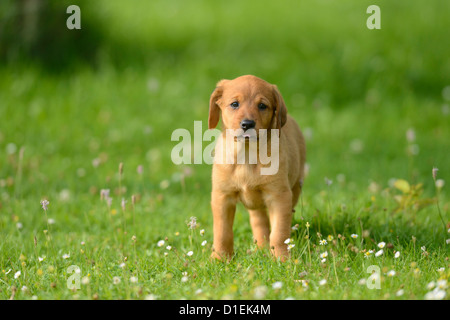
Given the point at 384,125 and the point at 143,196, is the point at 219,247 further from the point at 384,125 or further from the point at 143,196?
the point at 384,125

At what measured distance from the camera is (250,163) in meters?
4.03

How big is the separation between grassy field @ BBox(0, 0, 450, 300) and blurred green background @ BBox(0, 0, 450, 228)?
0.03 metres

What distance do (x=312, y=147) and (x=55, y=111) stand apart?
325 centimetres

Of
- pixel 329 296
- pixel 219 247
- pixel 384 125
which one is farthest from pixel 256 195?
pixel 384 125

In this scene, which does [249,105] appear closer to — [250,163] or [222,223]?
[250,163]

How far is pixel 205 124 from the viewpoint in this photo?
770 centimetres

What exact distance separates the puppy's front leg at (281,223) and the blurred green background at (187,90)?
187cm

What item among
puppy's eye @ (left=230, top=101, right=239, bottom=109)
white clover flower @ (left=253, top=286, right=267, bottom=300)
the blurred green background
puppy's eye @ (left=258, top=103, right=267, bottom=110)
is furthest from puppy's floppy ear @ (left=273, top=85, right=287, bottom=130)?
the blurred green background

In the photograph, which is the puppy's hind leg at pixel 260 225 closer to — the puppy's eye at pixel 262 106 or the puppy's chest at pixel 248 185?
the puppy's chest at pixel 248 185

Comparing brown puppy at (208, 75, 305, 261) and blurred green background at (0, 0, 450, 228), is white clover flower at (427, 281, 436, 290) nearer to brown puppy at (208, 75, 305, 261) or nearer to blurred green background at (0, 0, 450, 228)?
brown puppy at (208, 75, 305, 261)

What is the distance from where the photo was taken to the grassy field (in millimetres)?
3773

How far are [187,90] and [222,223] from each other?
4.65m

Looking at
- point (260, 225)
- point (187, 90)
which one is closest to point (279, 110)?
point (260, 225)
